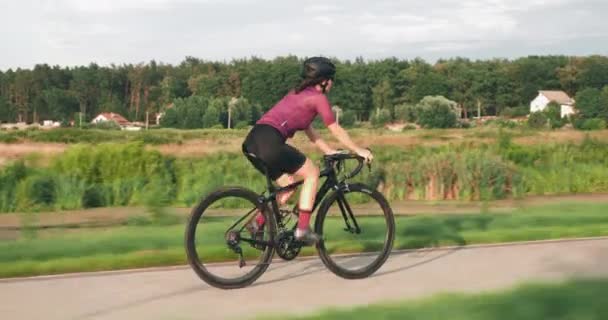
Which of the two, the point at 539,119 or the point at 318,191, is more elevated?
the point at 318,191

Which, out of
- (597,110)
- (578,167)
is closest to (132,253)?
(578,167)

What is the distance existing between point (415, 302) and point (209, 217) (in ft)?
5.99

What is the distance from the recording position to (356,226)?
7.87m

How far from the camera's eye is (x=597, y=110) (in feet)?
248

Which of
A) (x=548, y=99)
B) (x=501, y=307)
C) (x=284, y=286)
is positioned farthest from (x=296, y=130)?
(x=548, y=99)

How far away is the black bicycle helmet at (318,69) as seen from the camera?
7.15 meters

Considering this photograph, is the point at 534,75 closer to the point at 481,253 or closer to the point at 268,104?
the point at 268,104

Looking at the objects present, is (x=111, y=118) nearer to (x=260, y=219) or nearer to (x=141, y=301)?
(x=260, y=219)

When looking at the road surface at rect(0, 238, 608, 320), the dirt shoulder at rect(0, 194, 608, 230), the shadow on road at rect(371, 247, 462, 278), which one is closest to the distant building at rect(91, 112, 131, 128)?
the dirt shoulder at rect(0, 194, 608, 230)

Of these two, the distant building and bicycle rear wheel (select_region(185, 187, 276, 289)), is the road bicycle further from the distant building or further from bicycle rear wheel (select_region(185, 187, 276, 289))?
the distant building

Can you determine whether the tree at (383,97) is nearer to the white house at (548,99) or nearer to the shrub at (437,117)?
the shrub at (437,117)

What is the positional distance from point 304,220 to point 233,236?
58cm

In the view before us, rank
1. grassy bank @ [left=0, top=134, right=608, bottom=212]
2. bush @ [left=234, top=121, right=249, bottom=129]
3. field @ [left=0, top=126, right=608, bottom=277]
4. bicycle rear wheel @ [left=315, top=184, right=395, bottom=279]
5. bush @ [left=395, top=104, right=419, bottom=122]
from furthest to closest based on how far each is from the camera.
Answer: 1. bush @ [left=395, top=104, right=419, bottom=122]
2. bush @ [left=234, top=121, right=249, bottom=129]
3. grassy bank @ [left=0, top=134, right=608, bottom=212]
4. field @ [left=0, top=126, right=608, bottom=277]
5. bicycle rear wheel @ [left=315, top=184, right=395, bottom=279]

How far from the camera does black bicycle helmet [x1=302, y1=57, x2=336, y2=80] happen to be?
715 cm
